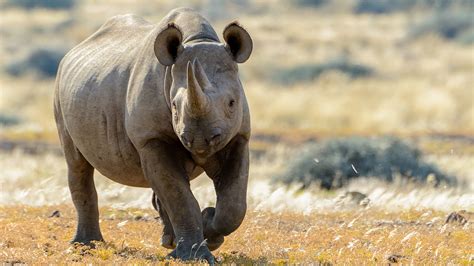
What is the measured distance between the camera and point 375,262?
10.5 meters

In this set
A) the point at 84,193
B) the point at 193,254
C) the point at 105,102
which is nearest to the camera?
the point at 193,254

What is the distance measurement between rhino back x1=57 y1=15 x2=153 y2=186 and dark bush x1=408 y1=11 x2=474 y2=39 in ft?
217

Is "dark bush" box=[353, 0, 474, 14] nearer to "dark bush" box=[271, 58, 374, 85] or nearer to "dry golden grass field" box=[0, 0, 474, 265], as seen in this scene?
"dry golden grass field" box=[0, 0, 474, 265]

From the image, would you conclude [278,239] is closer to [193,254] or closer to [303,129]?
[193,254]

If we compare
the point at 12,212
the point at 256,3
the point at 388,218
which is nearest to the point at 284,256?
the point at 388,218

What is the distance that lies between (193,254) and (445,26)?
71381 millimetres

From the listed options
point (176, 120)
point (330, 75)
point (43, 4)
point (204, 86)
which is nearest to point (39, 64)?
point (330, 75)

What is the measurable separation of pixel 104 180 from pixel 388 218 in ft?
25.8

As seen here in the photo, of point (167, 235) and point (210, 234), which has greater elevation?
point (210, 234)

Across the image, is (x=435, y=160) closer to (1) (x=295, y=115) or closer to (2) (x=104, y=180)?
(2) (x=104, y=180)

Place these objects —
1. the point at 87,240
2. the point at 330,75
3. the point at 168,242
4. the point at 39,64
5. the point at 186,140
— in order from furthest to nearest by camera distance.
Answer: the point at 39,64 → the point at 330,75 → the point at 87,240 → the point at 168,242 → the point at 186,140

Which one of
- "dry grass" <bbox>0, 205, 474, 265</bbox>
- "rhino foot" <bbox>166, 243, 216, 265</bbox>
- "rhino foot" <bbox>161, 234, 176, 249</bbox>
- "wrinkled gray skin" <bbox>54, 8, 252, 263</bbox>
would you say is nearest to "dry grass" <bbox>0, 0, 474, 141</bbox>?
"dry grass" <bbox>0, 205, 474, 265</bbox>

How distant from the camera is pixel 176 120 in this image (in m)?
9.76

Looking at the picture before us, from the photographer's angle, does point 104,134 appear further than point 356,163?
No
